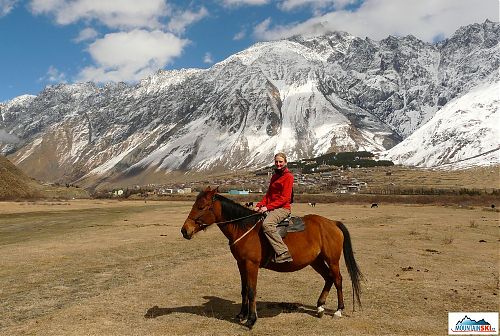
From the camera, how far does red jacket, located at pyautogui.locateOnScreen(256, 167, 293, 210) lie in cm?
1356

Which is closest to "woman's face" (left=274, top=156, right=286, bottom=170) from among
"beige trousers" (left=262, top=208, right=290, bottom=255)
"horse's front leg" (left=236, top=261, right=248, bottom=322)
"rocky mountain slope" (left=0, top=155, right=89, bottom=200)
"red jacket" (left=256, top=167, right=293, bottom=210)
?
"red jacket" (left=256, top=167, right=293, bottom=210)

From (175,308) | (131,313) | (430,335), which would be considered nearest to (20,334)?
(131,313)

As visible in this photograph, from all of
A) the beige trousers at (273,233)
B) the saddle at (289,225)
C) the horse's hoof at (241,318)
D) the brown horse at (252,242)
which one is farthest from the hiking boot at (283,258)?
the horse's hoof at (241,318)

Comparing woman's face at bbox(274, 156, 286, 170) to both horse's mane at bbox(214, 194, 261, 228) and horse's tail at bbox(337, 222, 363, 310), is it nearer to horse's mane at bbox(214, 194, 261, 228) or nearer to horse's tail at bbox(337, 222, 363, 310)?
horse's mane at bbox(214, 194, 261, 228)

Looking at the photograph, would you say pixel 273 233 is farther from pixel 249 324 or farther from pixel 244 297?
pixel 249 324

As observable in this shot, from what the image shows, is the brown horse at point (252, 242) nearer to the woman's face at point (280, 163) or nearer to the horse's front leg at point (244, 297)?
the horse's front leg at point (244, 297)

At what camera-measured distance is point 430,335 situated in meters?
11.8

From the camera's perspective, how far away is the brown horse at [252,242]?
43.1 ft

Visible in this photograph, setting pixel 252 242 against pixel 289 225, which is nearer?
pixel 252 242

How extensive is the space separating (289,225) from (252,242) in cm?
138

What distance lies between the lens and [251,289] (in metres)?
12.9

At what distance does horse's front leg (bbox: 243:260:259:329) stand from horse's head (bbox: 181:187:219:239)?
1.80 m

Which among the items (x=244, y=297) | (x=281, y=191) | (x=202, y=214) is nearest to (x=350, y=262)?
(x=281, y=191)

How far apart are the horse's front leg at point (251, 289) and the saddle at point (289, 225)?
1316 mm
